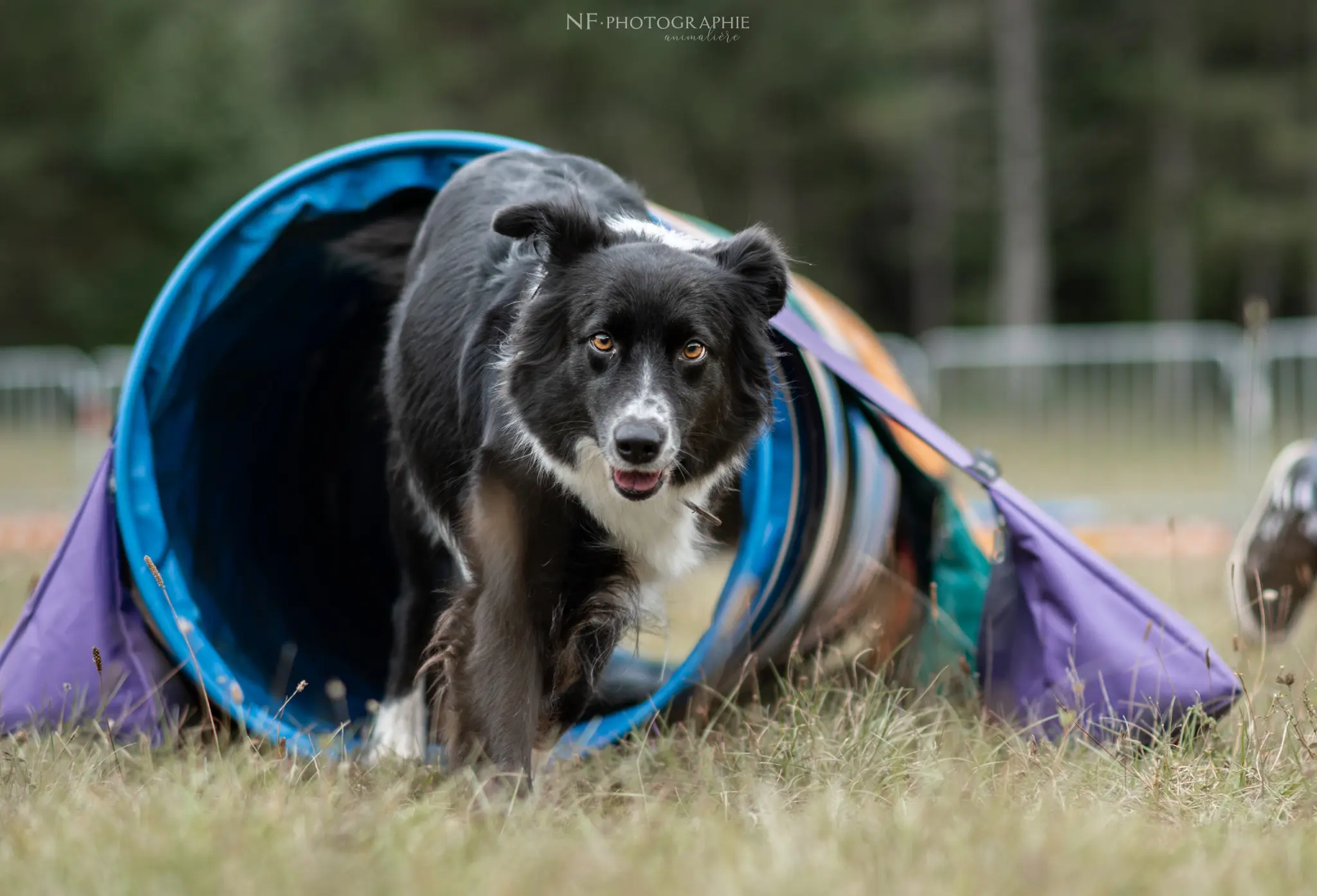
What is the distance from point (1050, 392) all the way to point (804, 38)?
15498 millimetres

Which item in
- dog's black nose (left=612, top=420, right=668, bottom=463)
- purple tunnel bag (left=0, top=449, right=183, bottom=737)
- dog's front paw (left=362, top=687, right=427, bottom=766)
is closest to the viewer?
dog's black nose (left=612, top=420, right=668, bottom=463)

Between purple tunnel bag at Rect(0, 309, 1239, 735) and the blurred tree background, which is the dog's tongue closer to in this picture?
purple tunnel bag at Rect(0, 309, 1239, 735)

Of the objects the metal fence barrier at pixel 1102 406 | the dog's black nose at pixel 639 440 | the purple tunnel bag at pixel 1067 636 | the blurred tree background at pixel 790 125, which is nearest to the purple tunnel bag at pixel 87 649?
the dog's black nose at pixel 639 440

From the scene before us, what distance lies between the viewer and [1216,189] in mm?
25922

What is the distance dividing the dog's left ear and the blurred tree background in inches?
804

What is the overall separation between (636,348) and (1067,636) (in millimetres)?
1498

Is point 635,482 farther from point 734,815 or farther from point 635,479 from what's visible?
point 734,815

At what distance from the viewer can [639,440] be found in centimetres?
334

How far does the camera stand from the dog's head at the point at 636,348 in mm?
3471

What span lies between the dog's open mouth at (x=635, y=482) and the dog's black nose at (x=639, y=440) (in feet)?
0.21

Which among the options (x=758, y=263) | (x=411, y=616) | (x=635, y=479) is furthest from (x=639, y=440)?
(x=411, y=616)

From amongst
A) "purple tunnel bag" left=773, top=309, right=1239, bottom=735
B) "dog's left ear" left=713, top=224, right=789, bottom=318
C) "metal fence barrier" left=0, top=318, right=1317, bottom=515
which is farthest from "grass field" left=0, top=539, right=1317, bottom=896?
"metal fence barrier" left=0, top=318, right=1317, bottom=515

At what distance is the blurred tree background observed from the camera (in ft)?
81.6

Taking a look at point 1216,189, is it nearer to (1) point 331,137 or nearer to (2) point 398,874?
(1) point 331,137
